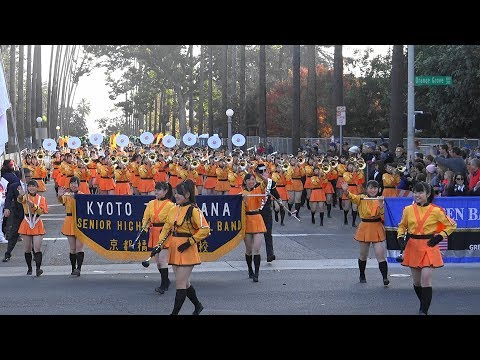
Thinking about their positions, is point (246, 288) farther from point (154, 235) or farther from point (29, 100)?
point (29, 100)

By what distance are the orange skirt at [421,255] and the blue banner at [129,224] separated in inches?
171

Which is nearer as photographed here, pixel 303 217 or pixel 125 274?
pixel 125 274

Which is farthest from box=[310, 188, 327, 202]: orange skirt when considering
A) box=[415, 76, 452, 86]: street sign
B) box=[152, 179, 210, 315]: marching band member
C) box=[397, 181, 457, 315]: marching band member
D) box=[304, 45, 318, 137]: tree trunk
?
box=[304, 45, 318, 137]: tree trunk

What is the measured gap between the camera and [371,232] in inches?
545

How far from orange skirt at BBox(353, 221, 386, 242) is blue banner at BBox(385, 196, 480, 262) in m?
0.31

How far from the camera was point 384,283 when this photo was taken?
13.8 m

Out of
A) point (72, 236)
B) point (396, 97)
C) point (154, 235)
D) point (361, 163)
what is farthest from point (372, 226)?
point (396, 97)

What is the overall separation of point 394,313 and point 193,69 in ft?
254

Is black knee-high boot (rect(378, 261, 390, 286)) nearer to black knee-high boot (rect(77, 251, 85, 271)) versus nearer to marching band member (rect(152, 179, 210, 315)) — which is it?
marching band member (rect(152, 179, 210, 315))

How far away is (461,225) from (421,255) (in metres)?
3.57

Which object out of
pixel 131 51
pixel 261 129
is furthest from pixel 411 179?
pixel 131 51

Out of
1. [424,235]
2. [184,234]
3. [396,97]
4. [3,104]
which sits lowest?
[424,235]

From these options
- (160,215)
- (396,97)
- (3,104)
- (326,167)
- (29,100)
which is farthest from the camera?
(29,100)

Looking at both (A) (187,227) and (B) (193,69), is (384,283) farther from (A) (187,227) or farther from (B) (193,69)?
(B) (193,69)
